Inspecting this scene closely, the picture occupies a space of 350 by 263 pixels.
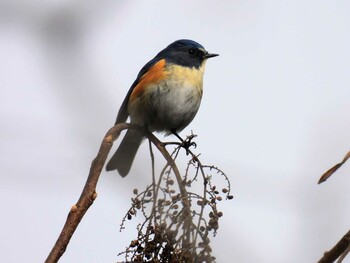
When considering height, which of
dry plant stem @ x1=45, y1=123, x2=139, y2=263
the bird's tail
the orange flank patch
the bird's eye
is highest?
the bird's eye

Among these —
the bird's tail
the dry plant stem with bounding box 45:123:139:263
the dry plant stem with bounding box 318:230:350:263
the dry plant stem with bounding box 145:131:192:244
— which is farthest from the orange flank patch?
the dry plant stem with bounding box 318:230:350:263

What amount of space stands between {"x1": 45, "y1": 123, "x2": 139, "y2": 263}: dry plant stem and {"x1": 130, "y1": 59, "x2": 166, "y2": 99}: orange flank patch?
273 centimetres

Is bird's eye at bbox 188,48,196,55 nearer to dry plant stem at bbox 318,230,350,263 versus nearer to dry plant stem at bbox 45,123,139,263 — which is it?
dry plant stem at bbox 45,123,139,263

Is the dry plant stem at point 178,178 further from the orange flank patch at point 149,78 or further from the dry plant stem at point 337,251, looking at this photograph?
the orange flank patch at point 149,78

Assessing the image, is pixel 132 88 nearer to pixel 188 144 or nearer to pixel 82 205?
pixel 188 144

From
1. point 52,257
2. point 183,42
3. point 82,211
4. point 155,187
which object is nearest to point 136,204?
point 155,187

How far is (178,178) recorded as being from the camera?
260 cm

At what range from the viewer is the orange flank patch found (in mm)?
5191

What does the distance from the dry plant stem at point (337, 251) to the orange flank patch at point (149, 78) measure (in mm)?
3594

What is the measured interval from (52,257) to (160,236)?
1.89ft

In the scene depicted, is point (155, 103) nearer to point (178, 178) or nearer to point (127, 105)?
point (127, 105)

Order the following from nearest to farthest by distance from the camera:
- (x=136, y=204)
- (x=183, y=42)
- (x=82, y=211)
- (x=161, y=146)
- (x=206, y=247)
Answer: (x=82, y=211)
(x=206, y=247)
(x=136, y=204)
(x=161, y=146)
(x=183, y=42)

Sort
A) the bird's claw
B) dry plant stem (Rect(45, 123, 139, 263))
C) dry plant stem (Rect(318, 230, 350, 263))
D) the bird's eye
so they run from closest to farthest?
1. dry plant stem (Rect(318, 230, 350, 263))
2. dry plant stem (Rect(45, 123, 139, 263))
3. the bird's claw
4. the bird's eye

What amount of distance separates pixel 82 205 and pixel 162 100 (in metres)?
3.10
